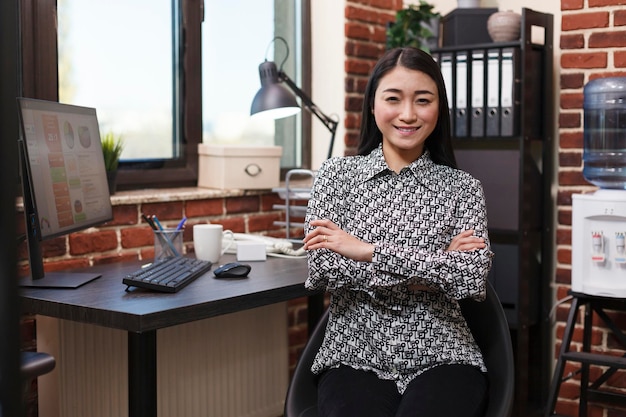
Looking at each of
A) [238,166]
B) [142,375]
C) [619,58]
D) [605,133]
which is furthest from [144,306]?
[619,58]

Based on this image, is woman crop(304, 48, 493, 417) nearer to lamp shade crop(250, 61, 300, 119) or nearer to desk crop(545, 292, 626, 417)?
lamp shade crop(250, 61, 300, 119)

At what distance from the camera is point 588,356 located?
2773 millimetres

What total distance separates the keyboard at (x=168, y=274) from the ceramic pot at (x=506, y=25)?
1.50 m

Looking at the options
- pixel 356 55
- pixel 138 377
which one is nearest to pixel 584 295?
pixel 356 55

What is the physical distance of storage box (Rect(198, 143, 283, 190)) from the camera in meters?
2.96

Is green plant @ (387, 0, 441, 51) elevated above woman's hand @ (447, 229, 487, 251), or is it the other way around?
green plant @ (387, 0, 441, 51)

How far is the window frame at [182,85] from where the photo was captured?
248cm

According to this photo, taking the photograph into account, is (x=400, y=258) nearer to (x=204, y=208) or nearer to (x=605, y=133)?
(x=204, y=208)

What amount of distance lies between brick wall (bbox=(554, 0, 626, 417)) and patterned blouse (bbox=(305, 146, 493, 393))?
1258 mm

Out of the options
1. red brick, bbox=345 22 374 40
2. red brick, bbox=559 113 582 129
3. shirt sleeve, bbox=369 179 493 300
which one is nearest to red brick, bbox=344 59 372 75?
red brick, bbox=345 22 374 40

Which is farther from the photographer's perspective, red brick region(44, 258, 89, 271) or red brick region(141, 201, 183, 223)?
red brick region(141, 201, 183, 223)

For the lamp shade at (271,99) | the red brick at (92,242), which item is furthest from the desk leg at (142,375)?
the lamp shade at (271,99)

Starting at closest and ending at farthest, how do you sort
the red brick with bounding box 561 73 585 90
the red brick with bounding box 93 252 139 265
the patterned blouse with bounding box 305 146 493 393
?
the patterned blouse with bounding box 305 146 493 393
the red brick with bounding box 93 252 139 265
the red brick with bounding box 561 73 585 90

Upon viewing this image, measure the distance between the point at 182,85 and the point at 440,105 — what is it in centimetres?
134
